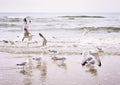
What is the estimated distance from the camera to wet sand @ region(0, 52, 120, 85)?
307 inches

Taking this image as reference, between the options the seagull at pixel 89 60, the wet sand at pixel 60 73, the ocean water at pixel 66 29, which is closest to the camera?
the wet sand at pixel 60 73

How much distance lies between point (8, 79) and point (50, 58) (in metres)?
3.95

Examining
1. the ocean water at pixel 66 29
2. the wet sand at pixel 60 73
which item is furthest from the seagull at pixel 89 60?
the ocean water at pixel 66 29

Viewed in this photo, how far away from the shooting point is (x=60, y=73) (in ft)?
29.1

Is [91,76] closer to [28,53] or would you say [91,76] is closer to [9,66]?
[9,66]

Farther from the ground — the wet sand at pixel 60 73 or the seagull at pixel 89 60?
the seagull at pixel 89 60

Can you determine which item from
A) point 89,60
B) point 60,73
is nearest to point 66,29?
point 89,60

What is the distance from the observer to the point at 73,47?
49.2ft

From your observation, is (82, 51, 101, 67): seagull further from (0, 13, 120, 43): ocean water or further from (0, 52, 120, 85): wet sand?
(0, 13, 120, 43): ocean water

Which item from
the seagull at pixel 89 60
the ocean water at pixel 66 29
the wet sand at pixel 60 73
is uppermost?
the seagull at pixel 89 60

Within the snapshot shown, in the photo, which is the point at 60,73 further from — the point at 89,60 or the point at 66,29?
the point at 66,29

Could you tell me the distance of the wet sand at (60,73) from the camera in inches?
307

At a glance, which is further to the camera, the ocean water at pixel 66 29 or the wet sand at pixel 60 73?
the ocean water at pixel 66 29

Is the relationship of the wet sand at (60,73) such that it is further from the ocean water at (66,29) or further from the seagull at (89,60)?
the ocean water at (66,29)
